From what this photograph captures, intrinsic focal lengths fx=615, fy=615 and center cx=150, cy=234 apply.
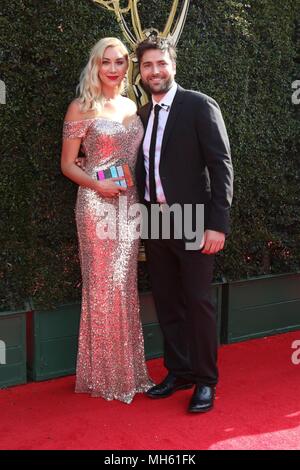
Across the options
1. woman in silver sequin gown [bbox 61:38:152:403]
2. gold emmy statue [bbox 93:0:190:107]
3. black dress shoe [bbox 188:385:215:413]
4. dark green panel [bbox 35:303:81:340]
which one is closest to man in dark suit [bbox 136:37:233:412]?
black dress shoe [bbox 188:385:215:413]

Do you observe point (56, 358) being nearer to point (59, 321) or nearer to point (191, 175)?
point (59, 321)

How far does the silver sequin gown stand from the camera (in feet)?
10.7

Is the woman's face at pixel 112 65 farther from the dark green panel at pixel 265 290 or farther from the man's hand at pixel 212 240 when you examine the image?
the dark green panel at pixel 265 290

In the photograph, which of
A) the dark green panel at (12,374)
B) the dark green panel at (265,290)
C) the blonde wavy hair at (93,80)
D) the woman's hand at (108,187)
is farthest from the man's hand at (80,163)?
the dark green panel at (265,290)

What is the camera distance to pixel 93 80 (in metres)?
3.23

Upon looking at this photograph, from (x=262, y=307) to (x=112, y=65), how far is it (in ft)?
7.31

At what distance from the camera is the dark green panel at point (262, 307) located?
4.46m

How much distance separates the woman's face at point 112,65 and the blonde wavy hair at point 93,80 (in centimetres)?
2

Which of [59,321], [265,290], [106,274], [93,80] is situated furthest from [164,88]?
[265,290]

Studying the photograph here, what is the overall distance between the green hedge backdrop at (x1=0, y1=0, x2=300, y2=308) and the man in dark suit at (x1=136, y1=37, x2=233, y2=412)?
55 cm

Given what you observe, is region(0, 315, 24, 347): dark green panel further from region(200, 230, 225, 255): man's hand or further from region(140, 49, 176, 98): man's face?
region(140, 49, 176, 98): man's face

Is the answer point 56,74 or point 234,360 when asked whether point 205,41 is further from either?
point 234,360

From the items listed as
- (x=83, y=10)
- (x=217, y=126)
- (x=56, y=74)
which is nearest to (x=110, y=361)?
(x=217, y=126)

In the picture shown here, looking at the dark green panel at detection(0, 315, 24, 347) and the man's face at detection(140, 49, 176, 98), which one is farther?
the dark green panel at detection(0, 315, 24, 347)
